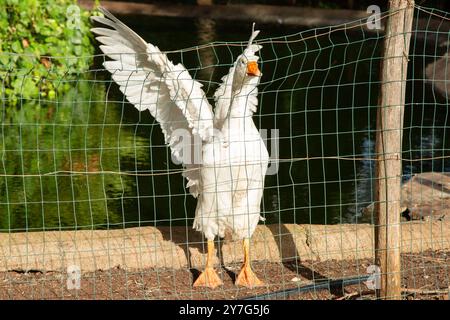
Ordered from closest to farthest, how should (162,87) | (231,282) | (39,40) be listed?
(231,282) → (162,87) → (39,40)

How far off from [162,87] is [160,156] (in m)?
3.42

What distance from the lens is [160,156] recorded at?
8.83m

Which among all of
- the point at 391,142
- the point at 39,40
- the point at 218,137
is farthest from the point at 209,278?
the point at 39,40

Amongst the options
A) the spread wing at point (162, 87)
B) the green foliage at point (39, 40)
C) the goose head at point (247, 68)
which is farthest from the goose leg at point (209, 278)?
the green foliage at point (39, 40)

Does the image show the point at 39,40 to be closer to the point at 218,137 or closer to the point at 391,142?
the point at 218,137

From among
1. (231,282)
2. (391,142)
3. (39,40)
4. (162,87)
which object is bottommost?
(231,282)

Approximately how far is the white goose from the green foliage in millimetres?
4456

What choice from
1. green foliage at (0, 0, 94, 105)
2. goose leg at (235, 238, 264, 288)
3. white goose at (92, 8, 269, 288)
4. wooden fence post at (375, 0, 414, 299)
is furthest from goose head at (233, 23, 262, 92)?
green foliage at (0, 0, 94, 105)

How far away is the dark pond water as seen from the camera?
6.25m

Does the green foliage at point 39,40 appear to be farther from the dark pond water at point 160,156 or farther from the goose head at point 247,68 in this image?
the goose head at point 247,68

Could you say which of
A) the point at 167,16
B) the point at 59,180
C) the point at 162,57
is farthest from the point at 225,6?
the point at 162,57

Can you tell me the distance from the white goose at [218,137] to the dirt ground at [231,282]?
0.49 ft

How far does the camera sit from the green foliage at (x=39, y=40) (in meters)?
10.2

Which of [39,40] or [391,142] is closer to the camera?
[391,142]
